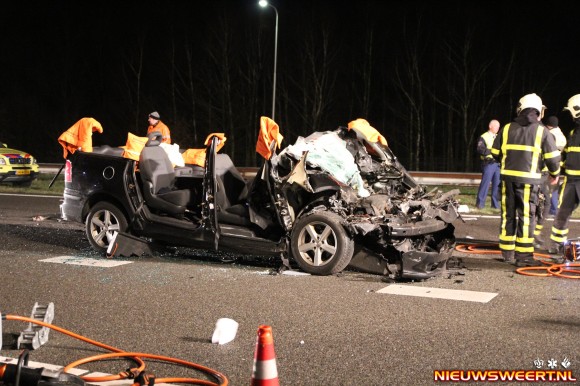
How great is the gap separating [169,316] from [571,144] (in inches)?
220

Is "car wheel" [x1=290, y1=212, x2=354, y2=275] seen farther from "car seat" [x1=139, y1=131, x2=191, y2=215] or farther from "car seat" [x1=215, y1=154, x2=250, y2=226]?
"car seat" [x1=139, y1=131, x2=191, y2=215]

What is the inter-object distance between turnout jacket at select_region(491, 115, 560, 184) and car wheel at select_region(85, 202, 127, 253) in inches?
186

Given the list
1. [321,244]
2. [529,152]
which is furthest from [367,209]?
[529,152]

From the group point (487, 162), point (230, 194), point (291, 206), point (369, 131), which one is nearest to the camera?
point (291, 206)

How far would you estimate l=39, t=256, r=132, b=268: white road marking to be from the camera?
868 centimetres

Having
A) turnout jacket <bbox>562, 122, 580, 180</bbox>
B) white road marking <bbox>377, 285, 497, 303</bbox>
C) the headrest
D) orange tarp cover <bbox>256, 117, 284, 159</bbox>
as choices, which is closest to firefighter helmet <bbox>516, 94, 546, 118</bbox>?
turnout jacket <bbox>562, 122, 580, 180</bbox>

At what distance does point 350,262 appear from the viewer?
26.1ft

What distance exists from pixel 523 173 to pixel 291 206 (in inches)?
110

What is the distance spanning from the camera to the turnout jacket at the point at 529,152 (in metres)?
8.74

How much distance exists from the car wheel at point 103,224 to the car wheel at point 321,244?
2470 mm

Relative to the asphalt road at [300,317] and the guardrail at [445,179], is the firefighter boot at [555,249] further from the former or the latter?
the guardrail at [445,179]

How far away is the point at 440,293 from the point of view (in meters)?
7.03

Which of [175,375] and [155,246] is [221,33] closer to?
[155,246]

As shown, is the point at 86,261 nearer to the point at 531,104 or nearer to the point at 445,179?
the point at 531,104
